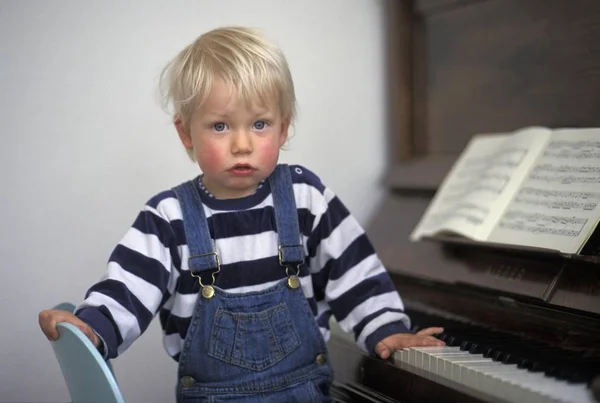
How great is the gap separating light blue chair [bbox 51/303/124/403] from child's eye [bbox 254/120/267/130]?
0.44 metres

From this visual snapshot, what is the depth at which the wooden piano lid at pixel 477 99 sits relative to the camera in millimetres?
1381

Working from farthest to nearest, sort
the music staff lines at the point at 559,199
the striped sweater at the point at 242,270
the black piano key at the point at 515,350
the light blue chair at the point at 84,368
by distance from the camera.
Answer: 1. the music staff lines at the point at 559,199
2. the striped sweater at the point at 242,270
3. the black piano key at the point at 515,350
4. the light blue chair at the point at 84,368

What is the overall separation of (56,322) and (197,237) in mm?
291

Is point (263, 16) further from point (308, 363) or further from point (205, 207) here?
point (308, 363)

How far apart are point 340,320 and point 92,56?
0.74 meters

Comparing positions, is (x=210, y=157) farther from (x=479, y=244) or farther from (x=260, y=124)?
(x=479, y=244)

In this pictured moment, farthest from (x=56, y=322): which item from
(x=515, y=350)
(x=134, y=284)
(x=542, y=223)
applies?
(x=542, y=223)

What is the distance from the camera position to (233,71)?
119 centimetres

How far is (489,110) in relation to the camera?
5.50 ft

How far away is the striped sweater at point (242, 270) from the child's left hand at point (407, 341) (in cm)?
2

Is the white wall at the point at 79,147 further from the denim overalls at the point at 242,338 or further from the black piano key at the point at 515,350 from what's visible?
the black piano key at the point at 515,350

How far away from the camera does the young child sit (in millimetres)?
1204

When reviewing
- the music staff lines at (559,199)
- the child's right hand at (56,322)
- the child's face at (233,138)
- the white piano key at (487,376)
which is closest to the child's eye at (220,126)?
the child's face at (233,138)

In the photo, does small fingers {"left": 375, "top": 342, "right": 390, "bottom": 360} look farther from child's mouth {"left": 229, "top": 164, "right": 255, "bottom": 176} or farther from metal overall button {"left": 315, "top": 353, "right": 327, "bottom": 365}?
child's mouth {"left": 229, "top": 164, "right": 255, "bottom": 176}
